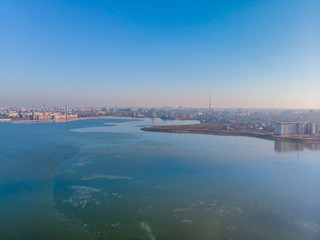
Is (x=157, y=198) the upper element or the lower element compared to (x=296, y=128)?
lower

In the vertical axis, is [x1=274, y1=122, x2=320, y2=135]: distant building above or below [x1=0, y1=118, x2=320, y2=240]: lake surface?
above

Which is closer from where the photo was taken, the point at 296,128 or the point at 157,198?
the point at 157,198

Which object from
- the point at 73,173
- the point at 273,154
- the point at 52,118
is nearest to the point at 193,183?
the point at 73,173

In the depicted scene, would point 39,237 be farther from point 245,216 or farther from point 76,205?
point 245,216

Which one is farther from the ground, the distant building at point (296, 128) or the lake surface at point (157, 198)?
the distant building at point (296, 128)

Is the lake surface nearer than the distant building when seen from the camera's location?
Yes
